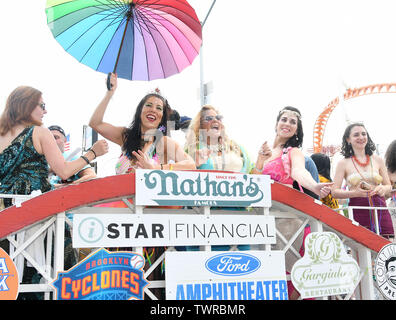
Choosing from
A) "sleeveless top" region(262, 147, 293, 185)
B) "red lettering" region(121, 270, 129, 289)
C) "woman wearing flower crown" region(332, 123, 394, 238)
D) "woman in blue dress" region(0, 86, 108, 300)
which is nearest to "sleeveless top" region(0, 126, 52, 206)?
"woman in blue dress" region(0, 86, 108, 300)

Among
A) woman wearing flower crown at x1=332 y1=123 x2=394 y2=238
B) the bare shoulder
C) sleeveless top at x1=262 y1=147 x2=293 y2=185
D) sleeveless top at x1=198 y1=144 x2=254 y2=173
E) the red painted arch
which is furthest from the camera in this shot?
the bare shoulder

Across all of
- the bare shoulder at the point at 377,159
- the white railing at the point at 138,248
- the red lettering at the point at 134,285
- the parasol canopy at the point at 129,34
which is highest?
the parasol canopy at the point at 129,34

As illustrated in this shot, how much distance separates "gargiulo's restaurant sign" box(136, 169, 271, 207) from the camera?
327 cm

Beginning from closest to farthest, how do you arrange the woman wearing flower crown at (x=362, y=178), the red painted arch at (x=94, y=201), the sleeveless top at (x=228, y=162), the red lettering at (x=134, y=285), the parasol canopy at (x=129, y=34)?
1. the red painted arch at (x=94, y=201)
2. the red lettering at (x=134, y=285)
3. the parasol canopy at (x=129, y=34)
4. the sleeveless top at (x=228, y=162)
5. the woman wearing flower crown at (x=362, y=178)

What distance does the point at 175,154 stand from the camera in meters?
3.77

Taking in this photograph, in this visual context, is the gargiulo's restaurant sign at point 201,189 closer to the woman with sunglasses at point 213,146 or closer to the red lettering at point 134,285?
the woman with sunglasses at point 213,146

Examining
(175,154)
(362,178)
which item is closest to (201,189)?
(175,154)

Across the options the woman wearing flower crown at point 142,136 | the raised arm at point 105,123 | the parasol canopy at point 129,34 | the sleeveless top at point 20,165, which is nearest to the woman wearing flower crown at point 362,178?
the woman wearing flower crown at point 142,136

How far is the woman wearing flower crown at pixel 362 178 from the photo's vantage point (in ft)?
14.2

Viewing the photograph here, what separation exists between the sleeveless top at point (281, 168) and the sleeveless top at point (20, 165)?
2221 mm

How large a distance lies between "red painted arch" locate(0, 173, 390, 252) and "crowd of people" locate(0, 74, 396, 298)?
0.14 metres

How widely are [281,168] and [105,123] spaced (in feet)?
5.93

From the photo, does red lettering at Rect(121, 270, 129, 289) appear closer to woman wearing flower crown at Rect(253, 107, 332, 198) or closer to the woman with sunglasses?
the woman with sunglasses
